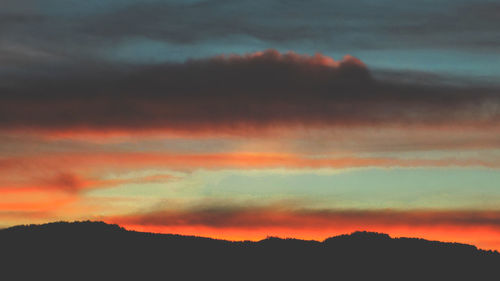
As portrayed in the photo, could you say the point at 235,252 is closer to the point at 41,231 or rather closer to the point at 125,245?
the point at 125,245

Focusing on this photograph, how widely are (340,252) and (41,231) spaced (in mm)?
46021

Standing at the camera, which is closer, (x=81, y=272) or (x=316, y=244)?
(x=81, y=272)

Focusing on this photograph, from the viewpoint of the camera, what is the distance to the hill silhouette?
4646 inches

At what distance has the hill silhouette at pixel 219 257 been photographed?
11800cm

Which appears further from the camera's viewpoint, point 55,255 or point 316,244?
point 316,244

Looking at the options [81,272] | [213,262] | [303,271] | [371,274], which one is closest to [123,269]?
[81,272]

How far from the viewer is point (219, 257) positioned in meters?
124

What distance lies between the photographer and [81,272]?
11581 centimetres

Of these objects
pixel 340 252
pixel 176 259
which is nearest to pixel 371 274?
pixel 340 252

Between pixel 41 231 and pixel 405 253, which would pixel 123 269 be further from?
pixel 405 253

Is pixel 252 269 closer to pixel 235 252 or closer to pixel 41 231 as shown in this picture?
pixel 235 252

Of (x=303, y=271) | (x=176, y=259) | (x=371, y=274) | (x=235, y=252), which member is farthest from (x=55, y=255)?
(x=371, y=274)

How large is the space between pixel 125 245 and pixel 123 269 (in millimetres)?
6390

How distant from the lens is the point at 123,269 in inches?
4656
